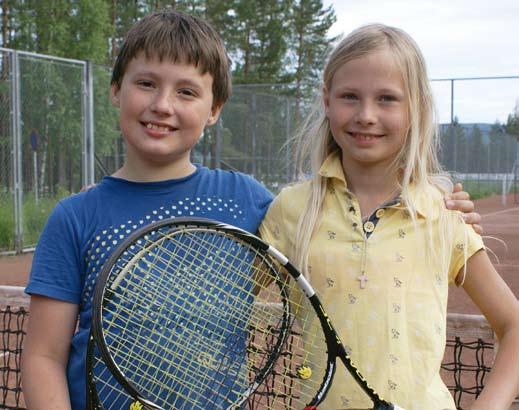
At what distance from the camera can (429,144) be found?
163 centimetres

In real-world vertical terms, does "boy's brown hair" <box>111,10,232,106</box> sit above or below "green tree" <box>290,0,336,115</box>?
below

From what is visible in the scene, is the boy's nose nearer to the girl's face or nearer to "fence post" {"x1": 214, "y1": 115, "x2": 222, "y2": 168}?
the girl's face

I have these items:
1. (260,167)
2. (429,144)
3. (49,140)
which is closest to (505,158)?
(260,167)

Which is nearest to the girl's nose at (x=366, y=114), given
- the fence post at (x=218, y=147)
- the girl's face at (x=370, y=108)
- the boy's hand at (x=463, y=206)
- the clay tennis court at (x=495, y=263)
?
the girl's face at (x=370, y=108)

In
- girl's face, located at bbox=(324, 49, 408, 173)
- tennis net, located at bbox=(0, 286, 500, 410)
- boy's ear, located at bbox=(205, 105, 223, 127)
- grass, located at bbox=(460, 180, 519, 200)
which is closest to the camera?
girl's face, located at bbox=(324, 49, 408, 173)

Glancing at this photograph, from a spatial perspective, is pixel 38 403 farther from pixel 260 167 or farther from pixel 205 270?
pixel 260 167

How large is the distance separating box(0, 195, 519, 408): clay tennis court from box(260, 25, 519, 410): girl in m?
0.21

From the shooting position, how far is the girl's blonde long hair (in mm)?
1573

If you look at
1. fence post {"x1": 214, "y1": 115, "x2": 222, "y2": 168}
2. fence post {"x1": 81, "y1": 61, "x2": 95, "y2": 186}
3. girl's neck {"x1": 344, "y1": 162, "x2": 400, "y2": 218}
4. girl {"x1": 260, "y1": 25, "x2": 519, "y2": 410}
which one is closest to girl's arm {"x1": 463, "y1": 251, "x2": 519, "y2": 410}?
girl {"x1": 260, "y1": 25, "x2": 519, "y2": 410}

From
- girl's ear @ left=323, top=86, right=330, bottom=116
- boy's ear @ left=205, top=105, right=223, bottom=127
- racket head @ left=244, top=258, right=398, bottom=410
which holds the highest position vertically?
girl's ear @ left=323, top=86, right=330, bottom=116

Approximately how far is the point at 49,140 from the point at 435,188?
762 centimetres

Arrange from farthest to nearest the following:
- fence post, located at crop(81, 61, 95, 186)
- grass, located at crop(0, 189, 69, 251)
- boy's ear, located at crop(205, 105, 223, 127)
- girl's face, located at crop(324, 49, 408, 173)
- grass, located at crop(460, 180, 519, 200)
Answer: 1. grass, located at crop(460, 180, 519, 200)
2. fence post, located at crop(81, 61, 95, 186)
3. grass, located at crop(0, 189, 69, 251)
4. boy's ear, located at crop(205, 105, 223, 127)
5. girl's face, located at crop(324, 49, 408, 173)

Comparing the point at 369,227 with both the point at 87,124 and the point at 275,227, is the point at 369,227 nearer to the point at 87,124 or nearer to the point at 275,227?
the point at 275,227

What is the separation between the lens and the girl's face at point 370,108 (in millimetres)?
1559
